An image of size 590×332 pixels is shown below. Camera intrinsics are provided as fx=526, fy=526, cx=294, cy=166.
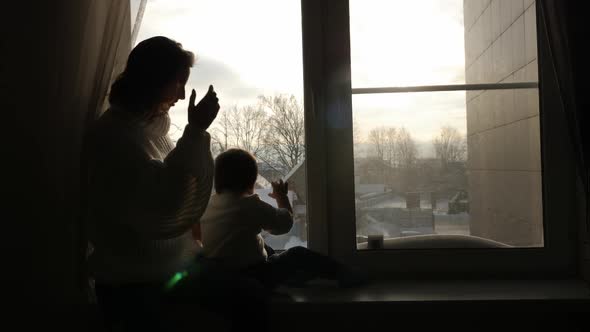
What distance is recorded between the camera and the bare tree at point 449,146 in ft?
6.52

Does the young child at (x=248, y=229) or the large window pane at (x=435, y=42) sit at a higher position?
the large window pane at (x=435, y=42)

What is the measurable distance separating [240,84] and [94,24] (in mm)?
553

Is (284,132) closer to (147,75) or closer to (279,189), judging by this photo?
(279,189)

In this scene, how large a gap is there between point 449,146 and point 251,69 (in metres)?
0.81

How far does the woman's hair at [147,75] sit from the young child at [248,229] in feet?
1.32

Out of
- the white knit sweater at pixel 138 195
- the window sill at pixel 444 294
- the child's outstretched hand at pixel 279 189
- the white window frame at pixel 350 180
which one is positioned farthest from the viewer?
the white window frame at pixel 350 180

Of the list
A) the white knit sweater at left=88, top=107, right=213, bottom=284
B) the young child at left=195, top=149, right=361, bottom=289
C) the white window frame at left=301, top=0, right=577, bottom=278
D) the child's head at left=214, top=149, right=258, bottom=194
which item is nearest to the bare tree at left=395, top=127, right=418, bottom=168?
the white window frame at left=301, top=0, right=577, bottom=278

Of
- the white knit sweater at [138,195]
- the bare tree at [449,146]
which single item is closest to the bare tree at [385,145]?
the bare tree at [449,146]

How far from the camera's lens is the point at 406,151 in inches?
78.7

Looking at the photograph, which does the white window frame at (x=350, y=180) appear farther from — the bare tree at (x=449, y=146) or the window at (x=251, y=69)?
the bare tree at (x=449, y=146)

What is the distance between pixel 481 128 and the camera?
1983mm


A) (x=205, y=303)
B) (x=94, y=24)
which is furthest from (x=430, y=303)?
(x=94, y=24)

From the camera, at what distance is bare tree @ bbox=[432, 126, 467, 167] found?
1.99 meters

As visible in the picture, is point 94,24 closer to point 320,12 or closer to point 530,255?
point 320,12
